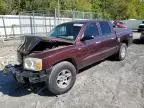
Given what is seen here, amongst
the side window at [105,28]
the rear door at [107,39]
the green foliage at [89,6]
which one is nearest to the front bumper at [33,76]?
the rear door at [107,39]

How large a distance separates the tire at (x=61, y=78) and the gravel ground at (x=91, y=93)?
6.2 inches

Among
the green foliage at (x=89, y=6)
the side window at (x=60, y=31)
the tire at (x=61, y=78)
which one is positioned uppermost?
the green foliage at (x=89, y=6)

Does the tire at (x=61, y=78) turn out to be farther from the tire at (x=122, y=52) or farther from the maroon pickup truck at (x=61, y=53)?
the tire at (x=122, y=52)

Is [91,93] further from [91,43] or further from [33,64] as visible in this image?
[91,43]

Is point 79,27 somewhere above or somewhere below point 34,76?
above

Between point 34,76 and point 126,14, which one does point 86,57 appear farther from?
point 126,14

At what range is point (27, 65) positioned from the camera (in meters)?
5.11

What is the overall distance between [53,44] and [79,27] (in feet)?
3.58

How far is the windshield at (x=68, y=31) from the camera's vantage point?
6.20 metres

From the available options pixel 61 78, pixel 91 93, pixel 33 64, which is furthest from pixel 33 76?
pixel 91 93

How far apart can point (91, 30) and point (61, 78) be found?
206 cm

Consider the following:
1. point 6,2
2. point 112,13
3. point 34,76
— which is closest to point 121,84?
point 34,76

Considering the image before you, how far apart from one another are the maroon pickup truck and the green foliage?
85.5 ft

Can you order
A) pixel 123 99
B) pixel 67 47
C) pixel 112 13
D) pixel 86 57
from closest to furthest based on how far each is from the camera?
1. pixel 123 99
2. pixel 67 47
3. pixel 86 57
4. pixel 112 13
